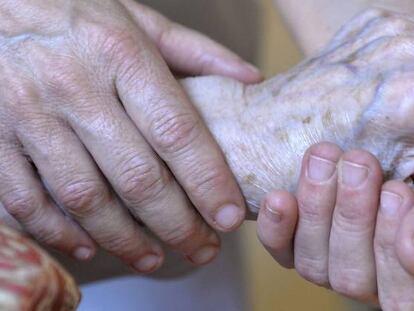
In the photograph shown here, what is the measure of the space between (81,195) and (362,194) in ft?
0.85

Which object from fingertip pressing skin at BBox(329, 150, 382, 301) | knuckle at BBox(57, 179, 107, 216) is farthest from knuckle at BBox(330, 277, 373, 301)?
knuckle at BBox(57, 179, 107, 216)

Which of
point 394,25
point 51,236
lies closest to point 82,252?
point 51,236

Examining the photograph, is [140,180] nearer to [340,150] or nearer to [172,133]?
[172,133]

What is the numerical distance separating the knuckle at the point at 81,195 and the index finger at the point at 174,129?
7 centimetres

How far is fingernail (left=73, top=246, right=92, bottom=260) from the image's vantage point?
788mm

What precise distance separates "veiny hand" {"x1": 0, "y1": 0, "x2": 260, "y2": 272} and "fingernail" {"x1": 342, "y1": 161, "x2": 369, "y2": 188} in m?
0.12

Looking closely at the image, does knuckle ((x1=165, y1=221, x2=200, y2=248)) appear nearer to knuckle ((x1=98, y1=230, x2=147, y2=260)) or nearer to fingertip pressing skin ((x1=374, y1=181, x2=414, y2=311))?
knuckle ((x1=98, y1=230, x2=147, y2=260))

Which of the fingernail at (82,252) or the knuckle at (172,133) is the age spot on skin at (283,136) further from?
the fingernail at (82,252)

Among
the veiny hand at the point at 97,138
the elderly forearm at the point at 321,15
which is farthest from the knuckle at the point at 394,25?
the veiny hand at the point at 97,138

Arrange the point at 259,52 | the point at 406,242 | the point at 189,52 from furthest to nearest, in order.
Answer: the point at 259,52
the point at 189,52
the point at 406,242

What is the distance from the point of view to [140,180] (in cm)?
73

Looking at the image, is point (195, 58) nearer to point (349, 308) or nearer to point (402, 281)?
point (402, 281)

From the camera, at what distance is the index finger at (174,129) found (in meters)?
0.72

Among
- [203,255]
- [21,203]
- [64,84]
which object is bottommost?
[203,255]
